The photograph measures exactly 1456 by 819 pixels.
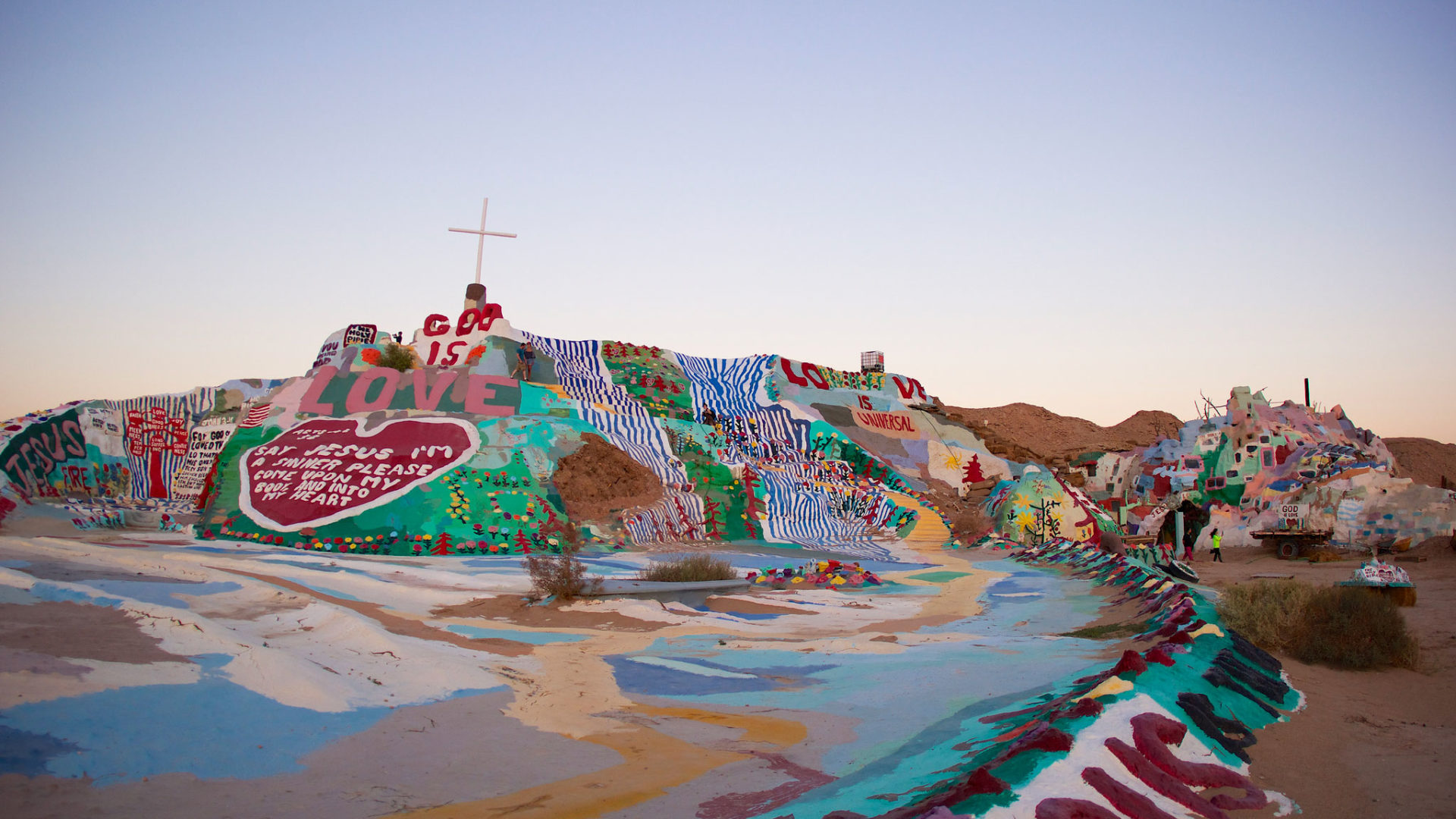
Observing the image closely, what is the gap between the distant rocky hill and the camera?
50406 mm

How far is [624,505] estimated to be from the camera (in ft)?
64.8

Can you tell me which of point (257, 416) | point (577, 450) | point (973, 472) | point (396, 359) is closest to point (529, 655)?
point (577, 450)

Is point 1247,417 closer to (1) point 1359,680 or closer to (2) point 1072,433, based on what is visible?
(1) point 1359,680

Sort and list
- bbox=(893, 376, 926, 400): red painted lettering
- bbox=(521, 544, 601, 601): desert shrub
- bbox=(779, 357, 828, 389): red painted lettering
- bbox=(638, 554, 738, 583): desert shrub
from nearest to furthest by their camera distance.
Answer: bbox=(521, 544, 601, 601): desert shrub < bbox=(638, 554, 738, 583): desert shrub < bbox=(779, 357, 828, 389): red painted lettering < bbox=(893, 376, 926, 400): red painted lettering

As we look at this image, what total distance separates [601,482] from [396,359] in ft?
24.6

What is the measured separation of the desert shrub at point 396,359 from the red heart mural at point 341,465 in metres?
4.00

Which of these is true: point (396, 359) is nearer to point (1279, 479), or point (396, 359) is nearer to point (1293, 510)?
point (1293, 510)

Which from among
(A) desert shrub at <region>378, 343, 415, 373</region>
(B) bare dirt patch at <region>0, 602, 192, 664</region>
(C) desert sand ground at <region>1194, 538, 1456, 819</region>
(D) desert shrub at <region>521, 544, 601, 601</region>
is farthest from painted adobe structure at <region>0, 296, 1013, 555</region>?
(C) desert sand ground at <region>1194, 538, 1456, 819</region>

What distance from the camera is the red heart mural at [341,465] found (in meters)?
17.3

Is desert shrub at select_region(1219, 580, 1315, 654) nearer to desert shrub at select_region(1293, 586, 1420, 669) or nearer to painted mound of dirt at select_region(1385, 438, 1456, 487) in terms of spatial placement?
desert shrub at select_region(1293, 586, 1420, 669)

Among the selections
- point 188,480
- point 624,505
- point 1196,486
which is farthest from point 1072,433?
point 188,480

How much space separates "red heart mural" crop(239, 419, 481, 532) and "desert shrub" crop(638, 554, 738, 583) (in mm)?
7115

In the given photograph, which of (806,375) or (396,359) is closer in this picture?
(396,359)

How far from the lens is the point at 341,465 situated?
18234mm
